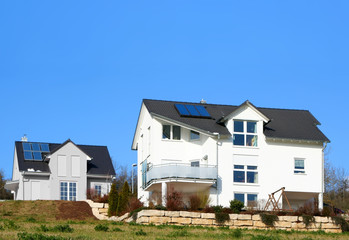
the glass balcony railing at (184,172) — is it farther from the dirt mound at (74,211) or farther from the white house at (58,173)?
the white house at (58,173)

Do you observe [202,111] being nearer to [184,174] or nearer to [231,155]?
[231,155]

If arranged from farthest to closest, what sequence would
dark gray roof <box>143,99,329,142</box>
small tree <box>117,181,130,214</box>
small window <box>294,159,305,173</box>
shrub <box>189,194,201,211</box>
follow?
small window <box>294,159,305,173</box>
dark gray roof <box>143,99,329,142</box>
small tree <box>117,181,130,214</box>
shrub <box>189,194,201,211</box>

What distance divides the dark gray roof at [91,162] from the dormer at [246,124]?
14.8m

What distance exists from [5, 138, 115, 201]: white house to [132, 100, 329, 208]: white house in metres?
9.83

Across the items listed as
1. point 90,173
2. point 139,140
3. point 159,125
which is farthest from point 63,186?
point 159,125

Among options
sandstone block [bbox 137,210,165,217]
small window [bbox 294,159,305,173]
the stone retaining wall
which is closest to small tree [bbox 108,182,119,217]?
the stone retaining wall

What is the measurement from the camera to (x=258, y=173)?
41.3 metres

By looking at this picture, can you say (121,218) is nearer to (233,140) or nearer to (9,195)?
(233,140)

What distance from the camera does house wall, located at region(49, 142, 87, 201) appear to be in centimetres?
5125

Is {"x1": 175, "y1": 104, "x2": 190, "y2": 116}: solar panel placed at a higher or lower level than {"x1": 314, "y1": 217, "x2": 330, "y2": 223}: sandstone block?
higher

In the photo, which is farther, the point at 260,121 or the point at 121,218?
the point at 260,121

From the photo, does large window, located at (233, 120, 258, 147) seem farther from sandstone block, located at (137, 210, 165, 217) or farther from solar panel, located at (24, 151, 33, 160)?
solar panel, located at (24, 151, 33, 160)

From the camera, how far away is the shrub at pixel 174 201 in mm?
34500

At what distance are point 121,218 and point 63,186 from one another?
50.8 feet
